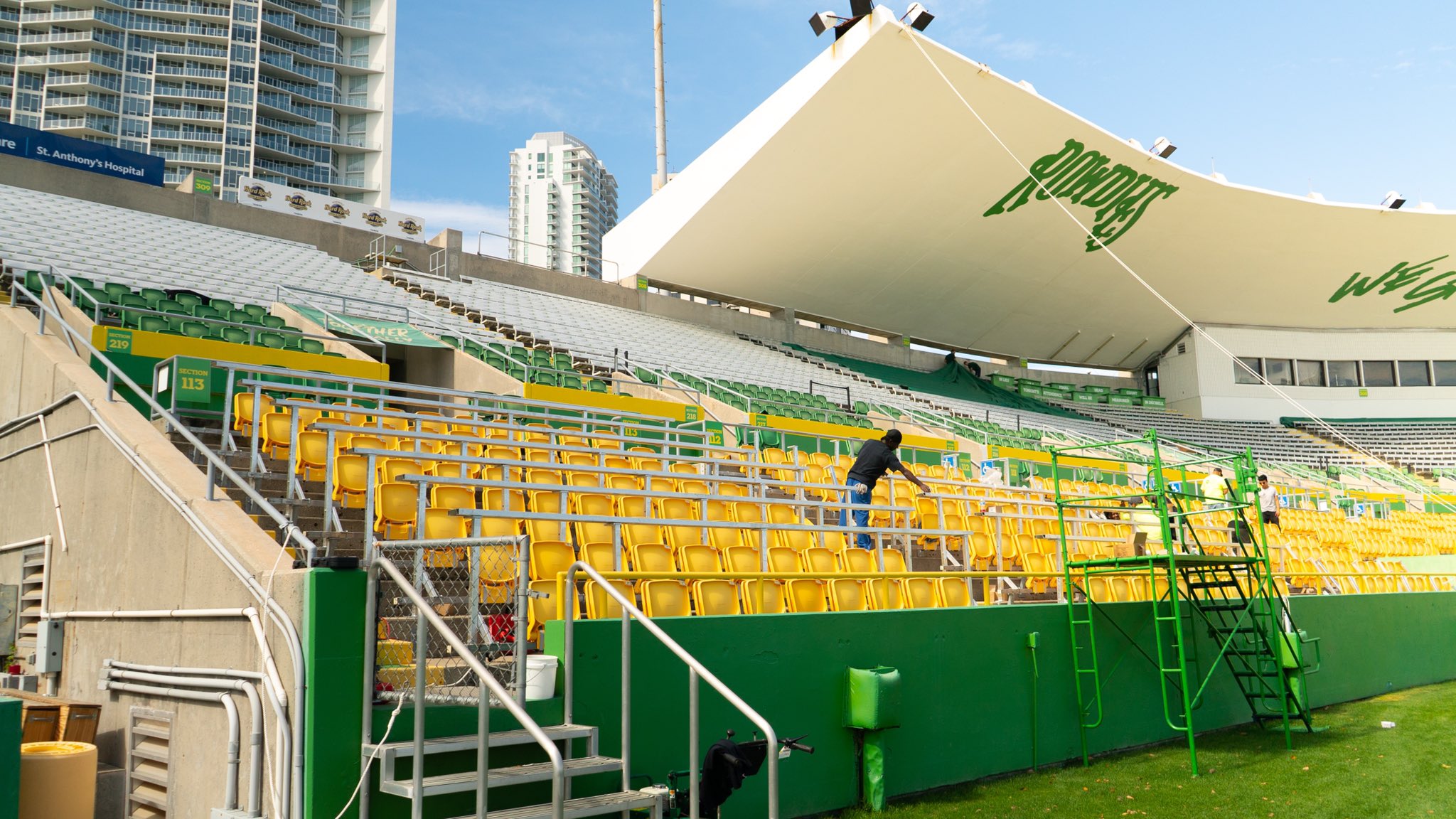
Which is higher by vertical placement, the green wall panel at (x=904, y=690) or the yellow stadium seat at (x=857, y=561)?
the yellow stadium seat at (x=857, y=561)

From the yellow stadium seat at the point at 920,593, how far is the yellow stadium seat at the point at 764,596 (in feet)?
3.41

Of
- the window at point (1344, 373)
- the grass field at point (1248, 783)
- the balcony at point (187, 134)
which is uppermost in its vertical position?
the balcony at point (187, 134)

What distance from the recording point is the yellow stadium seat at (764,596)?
21.1 feet

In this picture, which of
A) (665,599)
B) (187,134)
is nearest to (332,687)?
(665,599)

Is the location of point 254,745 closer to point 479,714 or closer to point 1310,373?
point 479,714

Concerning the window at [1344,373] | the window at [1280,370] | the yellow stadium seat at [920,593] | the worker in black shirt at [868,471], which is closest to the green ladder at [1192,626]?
the yellow stadium seat at [920,593]

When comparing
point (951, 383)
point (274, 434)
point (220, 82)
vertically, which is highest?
point (220, 82)

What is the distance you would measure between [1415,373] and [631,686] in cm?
4342

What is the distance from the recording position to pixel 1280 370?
39719 millimetres

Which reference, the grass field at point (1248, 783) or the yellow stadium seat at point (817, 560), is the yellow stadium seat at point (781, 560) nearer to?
the yellow stadium seat at point (817, 560)

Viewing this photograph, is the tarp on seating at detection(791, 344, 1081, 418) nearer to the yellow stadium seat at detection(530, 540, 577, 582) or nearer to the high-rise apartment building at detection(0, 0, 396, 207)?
the yellow stadium seat at detection(530, 540, 577, 582)

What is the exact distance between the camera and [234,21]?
255 ft

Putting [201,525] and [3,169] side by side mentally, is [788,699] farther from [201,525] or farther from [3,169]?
[3,169]

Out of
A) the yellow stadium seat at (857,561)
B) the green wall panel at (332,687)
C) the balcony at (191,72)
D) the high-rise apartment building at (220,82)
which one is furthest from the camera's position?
the balcony at (191,72)
